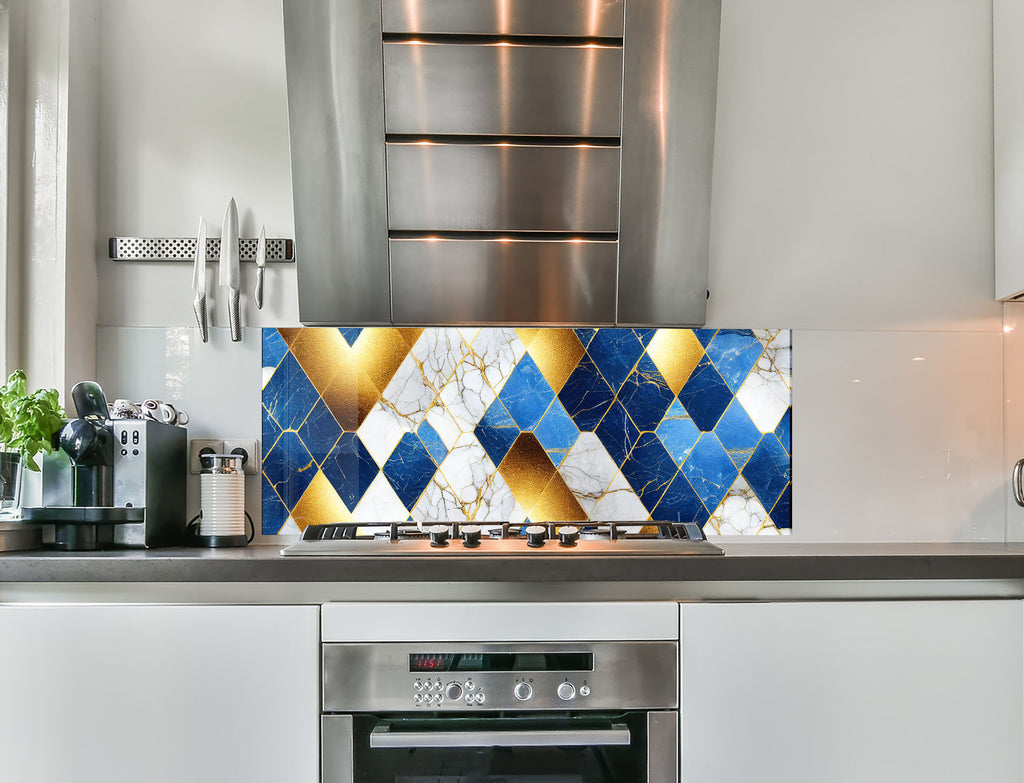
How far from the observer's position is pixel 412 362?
2055 mm

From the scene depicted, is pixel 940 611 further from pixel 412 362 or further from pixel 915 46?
pixel 915 46

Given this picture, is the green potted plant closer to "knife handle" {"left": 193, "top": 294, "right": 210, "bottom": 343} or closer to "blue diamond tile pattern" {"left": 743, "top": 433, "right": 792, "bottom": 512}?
"knife handle" {"left": 193, "top": 294, "right": 210, "bottom": 343}

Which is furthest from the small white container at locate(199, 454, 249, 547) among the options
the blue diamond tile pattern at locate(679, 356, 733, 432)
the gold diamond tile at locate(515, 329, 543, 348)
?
the blue diamond tile pattern at locate(679, 356, 733, 432)

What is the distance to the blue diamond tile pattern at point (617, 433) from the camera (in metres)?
2.04

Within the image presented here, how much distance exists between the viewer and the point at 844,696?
1.48 metres

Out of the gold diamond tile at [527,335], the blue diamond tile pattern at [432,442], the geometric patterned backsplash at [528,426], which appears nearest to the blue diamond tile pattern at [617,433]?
the geometric patterned backsplash at [528,426]

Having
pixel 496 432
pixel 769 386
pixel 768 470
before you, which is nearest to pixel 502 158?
pixel 496 432

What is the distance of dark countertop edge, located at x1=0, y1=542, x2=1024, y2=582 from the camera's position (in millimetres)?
1449

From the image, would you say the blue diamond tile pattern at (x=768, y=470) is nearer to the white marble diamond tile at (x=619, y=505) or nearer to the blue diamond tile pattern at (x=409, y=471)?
the white marble diamond tile at (x=619, y=505)

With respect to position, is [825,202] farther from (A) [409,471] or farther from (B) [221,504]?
(B) [221,504]

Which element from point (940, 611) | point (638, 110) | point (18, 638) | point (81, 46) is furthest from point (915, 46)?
point (18, 638)

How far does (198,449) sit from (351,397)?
1.30 ft

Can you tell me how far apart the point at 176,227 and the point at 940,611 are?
1.90 metres

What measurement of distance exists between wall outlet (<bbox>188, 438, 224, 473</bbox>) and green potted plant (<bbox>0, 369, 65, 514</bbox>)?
35cm
